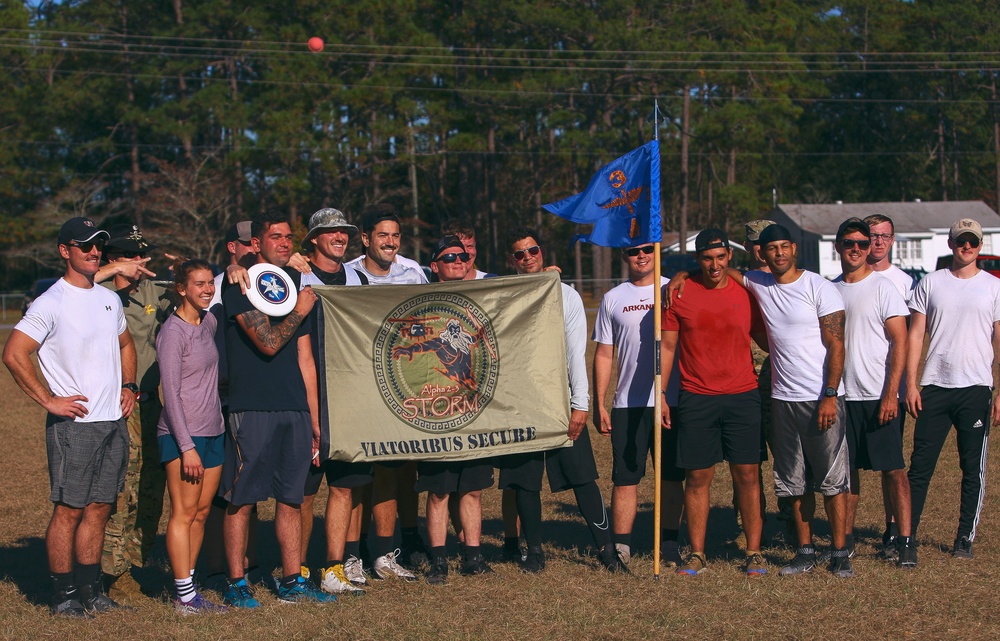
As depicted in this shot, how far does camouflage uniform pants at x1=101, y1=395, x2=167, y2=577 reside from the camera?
6.84m

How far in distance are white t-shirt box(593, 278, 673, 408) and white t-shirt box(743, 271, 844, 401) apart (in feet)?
2.66

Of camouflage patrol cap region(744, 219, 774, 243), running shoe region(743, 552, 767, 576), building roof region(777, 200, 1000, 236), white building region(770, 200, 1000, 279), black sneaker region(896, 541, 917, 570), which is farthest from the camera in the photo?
building roof region(777, 200, 1000, 236)

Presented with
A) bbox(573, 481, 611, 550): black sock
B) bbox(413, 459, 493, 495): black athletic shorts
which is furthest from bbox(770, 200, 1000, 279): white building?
bbox(413, 459, 493, 495): black athletic shorts

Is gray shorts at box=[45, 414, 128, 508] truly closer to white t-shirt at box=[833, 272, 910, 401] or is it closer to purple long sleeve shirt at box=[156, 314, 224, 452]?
purple long sleeve shirt at box=[156, 314, 224, 452]

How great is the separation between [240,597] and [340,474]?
0.99 meters

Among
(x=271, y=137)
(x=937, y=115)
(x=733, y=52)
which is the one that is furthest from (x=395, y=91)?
(x=937, y=115)

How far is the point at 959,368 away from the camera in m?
7.55

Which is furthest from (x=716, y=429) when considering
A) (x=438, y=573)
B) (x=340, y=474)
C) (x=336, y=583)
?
(x=336, y=583)

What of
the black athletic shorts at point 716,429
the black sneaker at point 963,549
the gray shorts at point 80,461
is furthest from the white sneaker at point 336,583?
the black sneaker at point 963,549

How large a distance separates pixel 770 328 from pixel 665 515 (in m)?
1.52

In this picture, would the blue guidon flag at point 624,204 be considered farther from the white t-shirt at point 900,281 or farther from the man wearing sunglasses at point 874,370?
the white t-shirt at point 900,281

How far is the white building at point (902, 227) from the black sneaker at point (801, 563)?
2035 inches

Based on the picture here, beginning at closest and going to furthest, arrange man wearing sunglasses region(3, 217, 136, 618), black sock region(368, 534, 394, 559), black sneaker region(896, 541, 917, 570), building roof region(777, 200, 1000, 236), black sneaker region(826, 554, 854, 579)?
man wearing sunglasses region(3, 217, 136, 618) → black sneaker region(826, 554, 854, 579) → black sneaker region(896, 541, 917, 570) → black sock region(368, 534, 394, 559) → building roof region(777, 200, 1000, 236)

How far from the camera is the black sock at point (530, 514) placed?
7.42 metres
